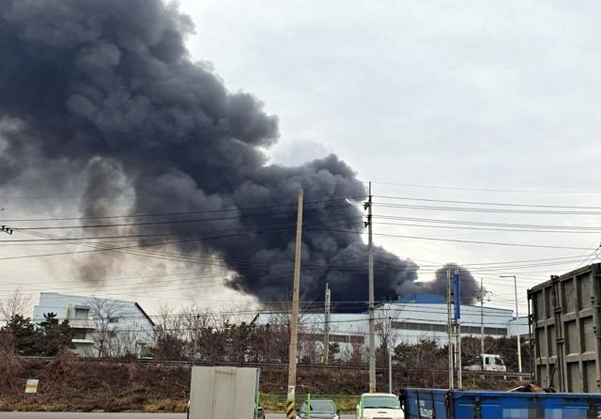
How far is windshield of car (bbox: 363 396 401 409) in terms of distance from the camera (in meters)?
19.9

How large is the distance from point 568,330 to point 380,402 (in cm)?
1206

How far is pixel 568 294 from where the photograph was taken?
950 cm

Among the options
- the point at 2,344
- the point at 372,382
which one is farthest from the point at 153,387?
the point at 372,382

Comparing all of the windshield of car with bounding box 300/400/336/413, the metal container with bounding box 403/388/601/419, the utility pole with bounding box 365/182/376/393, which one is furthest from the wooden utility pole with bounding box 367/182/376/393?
the metal container with bounding box 403/388/601/419

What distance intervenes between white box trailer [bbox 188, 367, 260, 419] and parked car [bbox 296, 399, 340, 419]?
16.3ft

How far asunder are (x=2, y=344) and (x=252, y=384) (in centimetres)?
3431

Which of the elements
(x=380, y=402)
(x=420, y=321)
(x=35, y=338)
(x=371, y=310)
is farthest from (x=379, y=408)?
(x=420, y=321)

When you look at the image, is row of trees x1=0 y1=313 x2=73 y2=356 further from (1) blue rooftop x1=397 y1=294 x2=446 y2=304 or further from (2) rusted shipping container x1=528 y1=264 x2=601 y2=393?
Answer: (1) blue rooftop x1=397 y1=294 x2=446 y2=304

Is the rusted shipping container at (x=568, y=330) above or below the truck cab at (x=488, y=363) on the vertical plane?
above

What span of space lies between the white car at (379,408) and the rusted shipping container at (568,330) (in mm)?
9515

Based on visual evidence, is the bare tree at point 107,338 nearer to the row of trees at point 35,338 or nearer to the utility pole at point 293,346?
the row of trees at point 35,338

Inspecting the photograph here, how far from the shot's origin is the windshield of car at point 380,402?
1992 centimetres

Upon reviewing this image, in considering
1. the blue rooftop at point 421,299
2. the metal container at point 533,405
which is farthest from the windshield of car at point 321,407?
the blue rooftop at point 421,299

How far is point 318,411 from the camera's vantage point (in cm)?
2156
